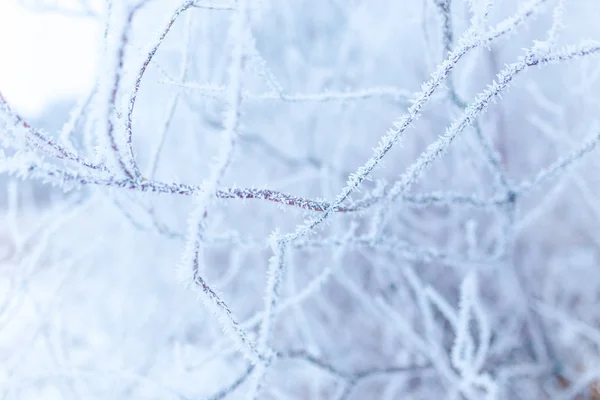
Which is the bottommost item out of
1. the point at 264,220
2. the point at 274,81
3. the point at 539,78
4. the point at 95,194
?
the point at 95,194

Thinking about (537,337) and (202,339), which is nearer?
(537,337)

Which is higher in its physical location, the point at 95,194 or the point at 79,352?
the point at 95,194

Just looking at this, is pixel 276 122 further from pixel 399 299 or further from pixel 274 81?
pixel 274 81

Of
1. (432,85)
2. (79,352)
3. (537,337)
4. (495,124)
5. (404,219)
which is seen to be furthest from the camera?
(79,352)

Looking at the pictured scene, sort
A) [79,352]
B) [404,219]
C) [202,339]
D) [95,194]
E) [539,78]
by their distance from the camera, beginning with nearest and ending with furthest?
[95,194], [404,219], [202,339], [79,352], [539,78]

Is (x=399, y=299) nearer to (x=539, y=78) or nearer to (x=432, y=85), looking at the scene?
(x=432, y=85)

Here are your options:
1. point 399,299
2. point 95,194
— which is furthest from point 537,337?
point 95,194

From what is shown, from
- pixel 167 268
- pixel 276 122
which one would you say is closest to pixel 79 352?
pixel 167 268
